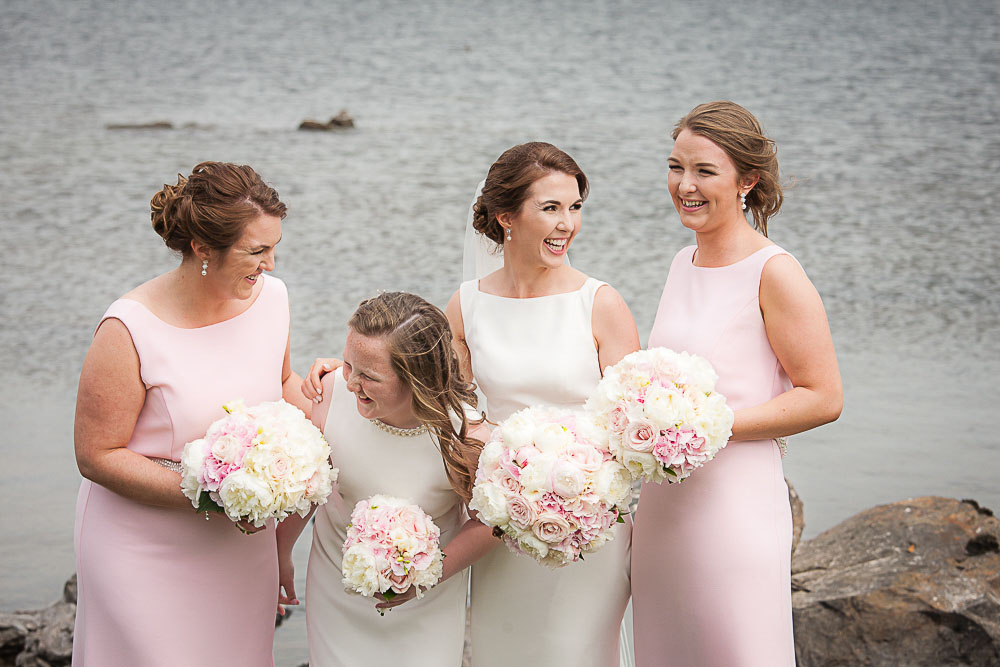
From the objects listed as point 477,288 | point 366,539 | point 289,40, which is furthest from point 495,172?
point 289,40

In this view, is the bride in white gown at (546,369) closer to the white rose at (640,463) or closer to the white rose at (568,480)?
the white rose at (640,463)

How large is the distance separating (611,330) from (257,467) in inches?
59.5

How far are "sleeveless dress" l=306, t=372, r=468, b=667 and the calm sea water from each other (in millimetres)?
2968

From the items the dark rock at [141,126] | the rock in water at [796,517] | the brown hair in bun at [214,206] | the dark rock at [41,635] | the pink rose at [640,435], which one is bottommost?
the dark rock at [141,126]

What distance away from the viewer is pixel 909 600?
5934 mm

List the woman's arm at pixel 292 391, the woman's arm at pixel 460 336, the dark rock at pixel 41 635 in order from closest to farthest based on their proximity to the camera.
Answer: the woman's arm at pixel 292 391, the woman's arm at pixel 460 336, the dark rock at pixel 41 635

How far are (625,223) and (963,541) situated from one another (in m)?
11.4

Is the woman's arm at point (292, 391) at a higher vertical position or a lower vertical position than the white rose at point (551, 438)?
lower

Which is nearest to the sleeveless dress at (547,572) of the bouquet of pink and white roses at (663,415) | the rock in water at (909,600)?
the bouquet of pink and white roses at (663,415)

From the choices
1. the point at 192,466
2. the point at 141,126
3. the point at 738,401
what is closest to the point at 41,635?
the point at 192,466

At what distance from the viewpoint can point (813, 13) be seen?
118 ft

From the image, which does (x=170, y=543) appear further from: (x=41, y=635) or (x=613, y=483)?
(x=41, y=635)

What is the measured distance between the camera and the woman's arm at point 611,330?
4.43 m

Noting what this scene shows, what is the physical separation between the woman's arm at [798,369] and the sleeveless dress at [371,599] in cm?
111
